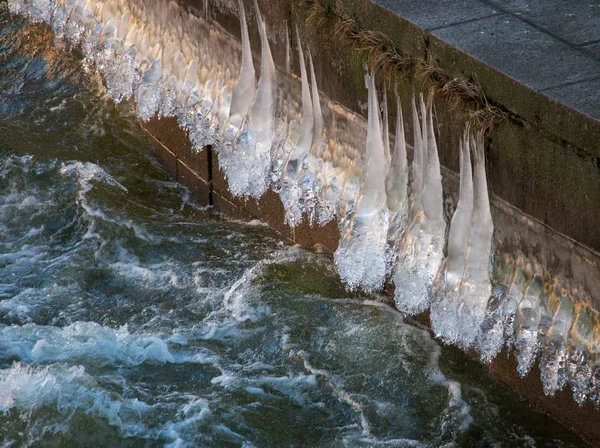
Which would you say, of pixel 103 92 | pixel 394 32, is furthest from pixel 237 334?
pixel 103 92

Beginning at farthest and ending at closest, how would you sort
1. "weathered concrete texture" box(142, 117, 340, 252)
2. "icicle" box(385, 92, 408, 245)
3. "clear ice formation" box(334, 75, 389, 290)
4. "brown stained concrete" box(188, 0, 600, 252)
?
"weathered concrete texture" box(142, 117, 340, 252)
"clear ice formation" box(334, 75, 389, 290)
"icicle" box(385, 92, 408, 245)
"brown stained concrete" box(188, 0, 600, 252)

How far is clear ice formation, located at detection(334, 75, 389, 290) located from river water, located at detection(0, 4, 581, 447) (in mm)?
304

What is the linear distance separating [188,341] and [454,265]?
1.65m

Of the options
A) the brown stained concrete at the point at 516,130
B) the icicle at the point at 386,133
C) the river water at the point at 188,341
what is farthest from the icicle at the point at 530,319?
the icicle at the point at 386,133

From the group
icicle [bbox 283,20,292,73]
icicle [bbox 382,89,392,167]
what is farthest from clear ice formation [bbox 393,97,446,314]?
icicle [bbox 283,20,292,73]

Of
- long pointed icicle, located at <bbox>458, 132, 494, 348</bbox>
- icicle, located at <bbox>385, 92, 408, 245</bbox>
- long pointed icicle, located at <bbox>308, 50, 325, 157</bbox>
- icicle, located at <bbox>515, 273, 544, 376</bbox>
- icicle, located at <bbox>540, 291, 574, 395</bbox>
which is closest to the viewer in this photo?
icicle, located at <bbox>540, 291, 574, 395</bbox>

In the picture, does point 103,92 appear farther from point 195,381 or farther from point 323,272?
point 195,381

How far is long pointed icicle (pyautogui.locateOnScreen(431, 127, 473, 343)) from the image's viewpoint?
4.67 meters

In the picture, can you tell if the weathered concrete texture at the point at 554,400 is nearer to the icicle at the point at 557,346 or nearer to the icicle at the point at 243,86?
the icicle at the point at 557,346

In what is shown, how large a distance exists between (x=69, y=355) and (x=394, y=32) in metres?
2.54

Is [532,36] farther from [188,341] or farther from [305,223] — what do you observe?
[188,341]

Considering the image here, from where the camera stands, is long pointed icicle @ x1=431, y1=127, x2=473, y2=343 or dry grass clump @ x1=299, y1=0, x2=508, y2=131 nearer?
dry grass clump @ x1=299, y1=0, x2=508, y2=131

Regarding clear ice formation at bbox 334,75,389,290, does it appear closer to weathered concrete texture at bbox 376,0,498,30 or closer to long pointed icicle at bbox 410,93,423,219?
long pointed icicle at bbox 410,93,423,219

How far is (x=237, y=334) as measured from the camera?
18.3 ft
